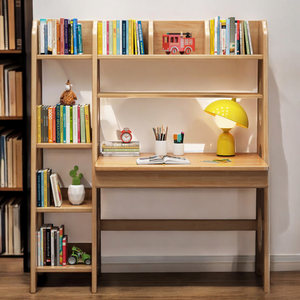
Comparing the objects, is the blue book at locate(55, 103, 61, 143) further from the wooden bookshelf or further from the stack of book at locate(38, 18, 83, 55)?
the stack of book at locate(38, 18, 83, 55)

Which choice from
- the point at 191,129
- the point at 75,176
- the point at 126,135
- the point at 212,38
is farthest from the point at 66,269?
the point at 212,38

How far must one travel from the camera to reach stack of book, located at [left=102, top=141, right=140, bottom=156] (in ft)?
9.01

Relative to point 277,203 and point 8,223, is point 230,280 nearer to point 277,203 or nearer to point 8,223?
point 277,203

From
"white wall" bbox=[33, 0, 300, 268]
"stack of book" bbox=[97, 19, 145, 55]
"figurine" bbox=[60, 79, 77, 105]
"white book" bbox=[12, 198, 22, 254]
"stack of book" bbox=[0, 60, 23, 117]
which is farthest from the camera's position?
"white book" bbox=[12, 198, 22, 254]

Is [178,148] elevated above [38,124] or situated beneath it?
situated beneath

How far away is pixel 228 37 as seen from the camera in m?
2.59

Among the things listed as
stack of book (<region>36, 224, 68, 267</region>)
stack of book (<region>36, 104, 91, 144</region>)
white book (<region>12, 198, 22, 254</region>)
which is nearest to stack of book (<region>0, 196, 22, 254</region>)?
white book (<region>12, 198, 22, 254</region>)

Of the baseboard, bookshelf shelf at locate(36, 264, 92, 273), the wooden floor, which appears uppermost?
bookshelf shelf at locate(36, 264, 92, 273)

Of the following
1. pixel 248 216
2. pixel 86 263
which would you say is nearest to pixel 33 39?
pixel 86 263

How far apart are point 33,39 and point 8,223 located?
1.34 m

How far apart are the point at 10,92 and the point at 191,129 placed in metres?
1.25

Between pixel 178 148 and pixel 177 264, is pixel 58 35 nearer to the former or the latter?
pixel 178 148

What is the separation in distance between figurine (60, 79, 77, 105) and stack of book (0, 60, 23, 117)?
0.42 meters

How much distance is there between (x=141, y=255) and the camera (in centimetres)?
298
